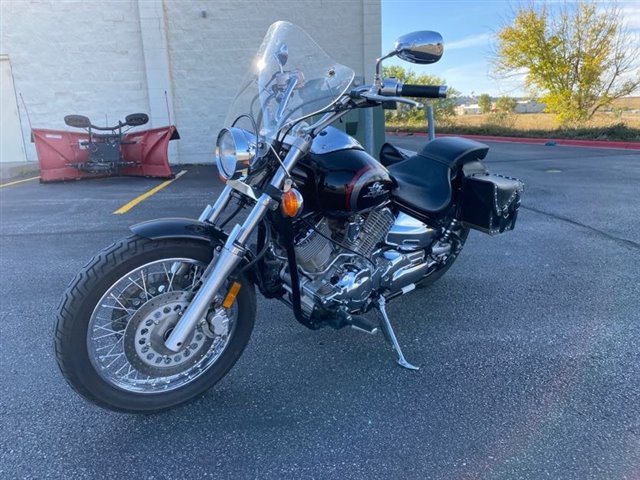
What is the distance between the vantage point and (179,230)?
83.5 inches

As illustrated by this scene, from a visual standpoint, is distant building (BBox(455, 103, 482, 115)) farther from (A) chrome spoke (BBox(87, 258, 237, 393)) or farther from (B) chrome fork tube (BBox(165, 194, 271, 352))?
(A) chrome spoke (BBox(87, 258, 237, 393))

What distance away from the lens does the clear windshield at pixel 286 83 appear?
2.22 metres

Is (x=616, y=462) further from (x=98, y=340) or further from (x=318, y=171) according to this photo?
(x=98, y=340)

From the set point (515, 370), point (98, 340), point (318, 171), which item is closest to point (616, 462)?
point (515, 370)

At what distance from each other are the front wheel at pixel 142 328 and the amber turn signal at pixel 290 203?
45 cm

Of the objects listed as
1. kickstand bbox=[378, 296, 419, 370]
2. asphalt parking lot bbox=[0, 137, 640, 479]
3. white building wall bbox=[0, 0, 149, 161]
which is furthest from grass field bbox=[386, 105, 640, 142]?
kickstand bbox=[378, 296, 419, 370]

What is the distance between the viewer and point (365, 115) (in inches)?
336

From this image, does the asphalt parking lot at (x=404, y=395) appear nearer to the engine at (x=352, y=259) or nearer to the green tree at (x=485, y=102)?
the engine at (x=352, y=259)

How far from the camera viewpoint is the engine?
7.89 ft

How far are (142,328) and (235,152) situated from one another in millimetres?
945

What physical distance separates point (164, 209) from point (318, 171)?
4.73m

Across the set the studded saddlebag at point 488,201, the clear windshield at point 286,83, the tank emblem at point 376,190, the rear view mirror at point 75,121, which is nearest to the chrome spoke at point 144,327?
the clear windshield at point 286,83

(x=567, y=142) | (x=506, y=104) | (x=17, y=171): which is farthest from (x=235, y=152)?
(x=506, y=104)

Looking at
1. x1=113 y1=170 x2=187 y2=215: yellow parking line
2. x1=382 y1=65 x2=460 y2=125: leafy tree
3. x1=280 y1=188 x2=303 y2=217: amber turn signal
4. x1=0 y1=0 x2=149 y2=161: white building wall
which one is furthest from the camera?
x1=382 y1=65 x2=460 y2=125: leafy tree
